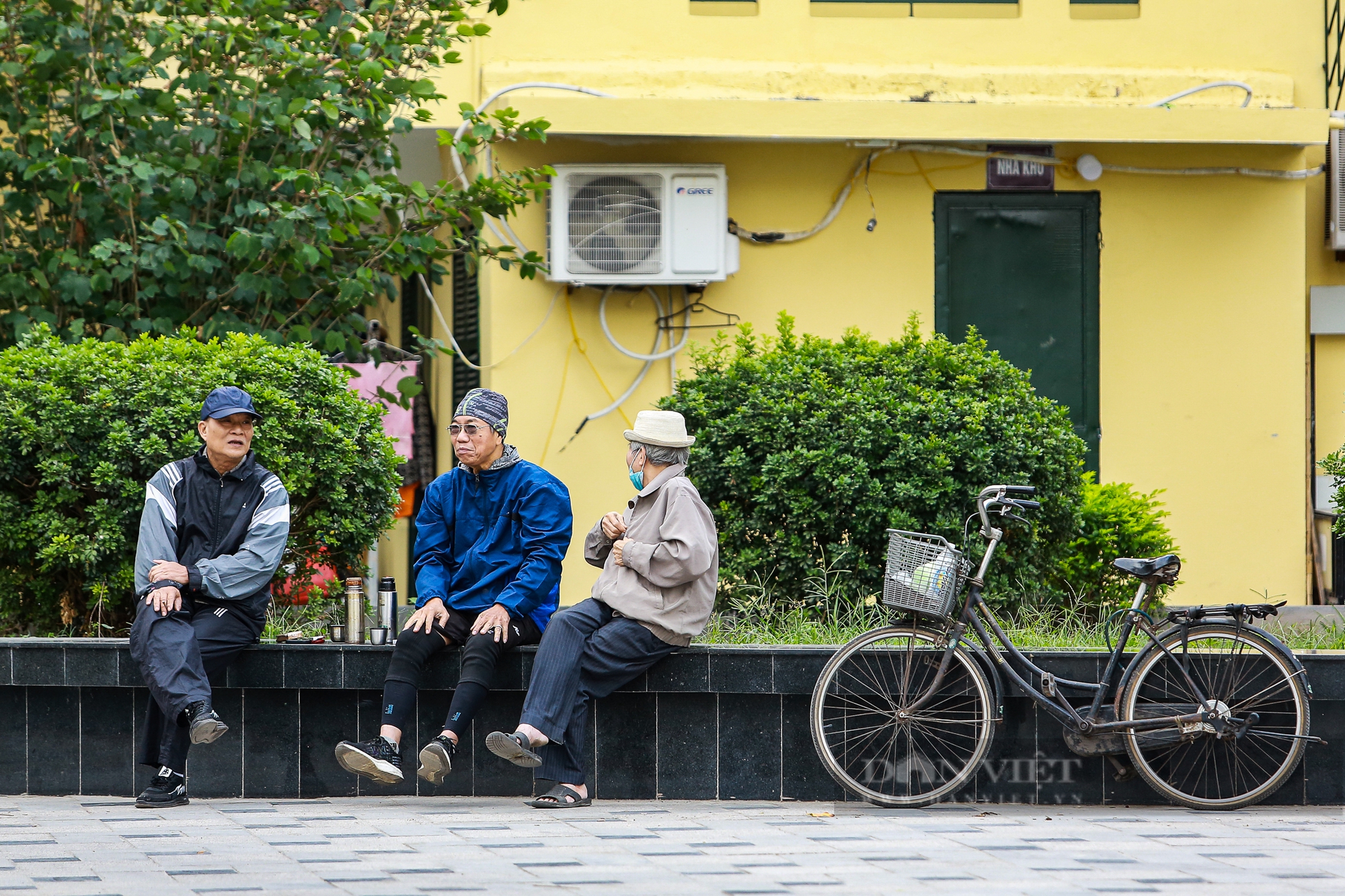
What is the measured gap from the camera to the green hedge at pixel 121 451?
6.65 meters

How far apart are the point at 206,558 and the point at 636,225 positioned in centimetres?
436

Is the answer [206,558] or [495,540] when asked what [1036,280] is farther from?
[206,558]

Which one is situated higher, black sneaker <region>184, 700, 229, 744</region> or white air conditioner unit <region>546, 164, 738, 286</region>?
white air conditioner unit <region>546, 164, 738, 286</region>

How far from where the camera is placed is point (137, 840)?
5.45 metres

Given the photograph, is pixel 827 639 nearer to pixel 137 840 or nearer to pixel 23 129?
pixel 137 840

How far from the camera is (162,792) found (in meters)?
6.20

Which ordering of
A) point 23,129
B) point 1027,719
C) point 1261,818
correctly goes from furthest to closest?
point 23,129 → point 1027,719 → point 1261,818

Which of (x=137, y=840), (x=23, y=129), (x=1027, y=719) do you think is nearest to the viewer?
(x=137, y=840)

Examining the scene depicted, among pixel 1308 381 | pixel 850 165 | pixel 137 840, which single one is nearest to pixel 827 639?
pixel 137 840

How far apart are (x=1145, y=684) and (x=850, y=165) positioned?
515cm

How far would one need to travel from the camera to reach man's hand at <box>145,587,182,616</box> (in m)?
6.12

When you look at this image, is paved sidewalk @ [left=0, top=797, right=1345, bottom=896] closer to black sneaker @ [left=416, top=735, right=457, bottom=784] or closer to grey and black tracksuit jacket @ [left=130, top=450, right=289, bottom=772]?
black sneaker @ [left=416, top=735, right=457, bottom=784]

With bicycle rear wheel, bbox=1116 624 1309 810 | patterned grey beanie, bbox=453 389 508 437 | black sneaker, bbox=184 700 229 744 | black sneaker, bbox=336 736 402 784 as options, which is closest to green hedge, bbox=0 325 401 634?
patterned grey beanie, bbox=453 389 508 437

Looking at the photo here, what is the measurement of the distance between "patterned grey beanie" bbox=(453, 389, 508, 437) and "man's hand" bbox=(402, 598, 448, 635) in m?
0.78
